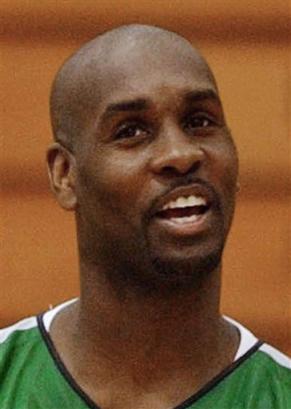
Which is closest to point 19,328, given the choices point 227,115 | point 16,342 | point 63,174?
point 16,342

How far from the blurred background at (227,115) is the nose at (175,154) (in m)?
1.65

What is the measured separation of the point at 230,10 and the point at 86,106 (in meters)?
1.63

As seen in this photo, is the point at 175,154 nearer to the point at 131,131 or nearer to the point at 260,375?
the point at 131,131

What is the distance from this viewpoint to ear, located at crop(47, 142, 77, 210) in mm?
3318

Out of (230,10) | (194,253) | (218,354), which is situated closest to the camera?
(194,253)

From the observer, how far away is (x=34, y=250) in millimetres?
4871

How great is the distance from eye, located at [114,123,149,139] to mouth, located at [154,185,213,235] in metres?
0.13

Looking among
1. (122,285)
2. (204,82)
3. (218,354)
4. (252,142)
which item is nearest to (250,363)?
(218,354)

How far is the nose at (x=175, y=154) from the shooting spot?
10.2ft

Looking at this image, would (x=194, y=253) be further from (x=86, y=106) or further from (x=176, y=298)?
(x=86, y=106)

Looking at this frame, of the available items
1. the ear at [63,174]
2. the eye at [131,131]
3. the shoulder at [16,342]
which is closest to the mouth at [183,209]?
the eye at [131,131]

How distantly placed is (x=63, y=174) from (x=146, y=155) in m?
0.26

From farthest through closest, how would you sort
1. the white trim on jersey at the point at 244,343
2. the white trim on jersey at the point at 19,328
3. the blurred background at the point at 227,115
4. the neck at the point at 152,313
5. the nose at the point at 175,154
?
the blurred background at the point at 227,115
the white trim on jersey at the point at 19,328
the white trim on jersey at the point at 244,343
the neck at the point at 152,313
the nose at the point at 175,154

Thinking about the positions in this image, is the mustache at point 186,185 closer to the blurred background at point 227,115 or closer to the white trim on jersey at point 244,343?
the white trim on jersey at point 244,343
